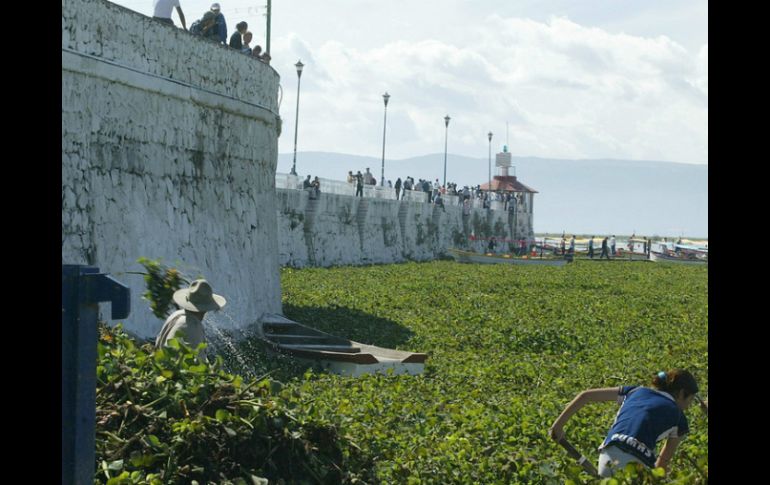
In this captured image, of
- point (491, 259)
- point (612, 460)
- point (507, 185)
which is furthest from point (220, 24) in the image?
point (507, 185)

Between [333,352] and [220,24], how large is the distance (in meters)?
6.19

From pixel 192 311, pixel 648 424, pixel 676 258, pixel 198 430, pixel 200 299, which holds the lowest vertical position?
pixel 676 258

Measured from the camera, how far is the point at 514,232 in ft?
212

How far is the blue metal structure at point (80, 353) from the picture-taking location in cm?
412

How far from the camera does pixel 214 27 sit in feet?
56.3

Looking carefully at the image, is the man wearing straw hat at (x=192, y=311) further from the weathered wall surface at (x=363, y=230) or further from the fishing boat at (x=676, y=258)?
the fishing boat at (x=676, y=258)

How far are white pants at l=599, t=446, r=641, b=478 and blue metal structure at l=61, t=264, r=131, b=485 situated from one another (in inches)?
129

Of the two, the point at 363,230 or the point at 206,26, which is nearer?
the point at 206,26

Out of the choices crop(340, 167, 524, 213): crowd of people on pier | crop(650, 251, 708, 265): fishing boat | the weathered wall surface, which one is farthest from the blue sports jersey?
crop(650, 251, 708, 265): fishing boat

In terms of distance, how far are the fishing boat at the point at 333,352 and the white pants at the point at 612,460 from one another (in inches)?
318

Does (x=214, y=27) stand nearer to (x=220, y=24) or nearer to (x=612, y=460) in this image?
(x=220, y=24)
